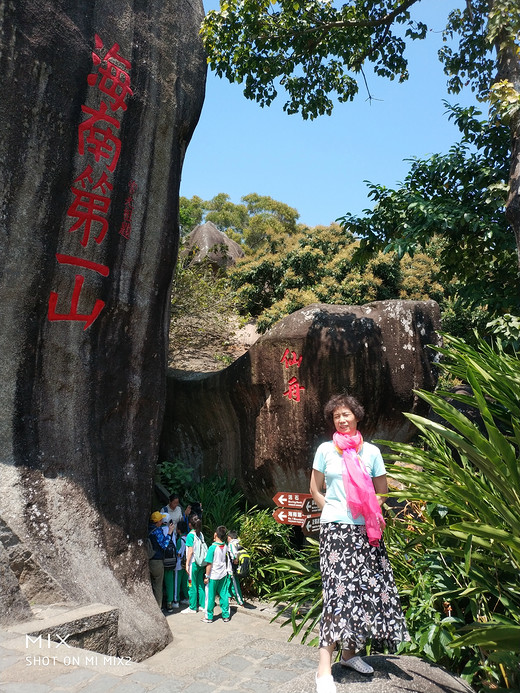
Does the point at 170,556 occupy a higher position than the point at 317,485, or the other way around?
the point at 317,485

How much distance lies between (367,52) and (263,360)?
176 inches

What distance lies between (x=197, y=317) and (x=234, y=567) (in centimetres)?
643

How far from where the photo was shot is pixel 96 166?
5199 millimetres

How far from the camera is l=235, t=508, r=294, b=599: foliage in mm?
6719

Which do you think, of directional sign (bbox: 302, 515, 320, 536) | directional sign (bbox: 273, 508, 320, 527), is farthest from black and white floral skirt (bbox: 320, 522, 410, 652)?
directional sign (bbox: 273, 508, 320, 527)

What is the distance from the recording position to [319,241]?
45.0 ft

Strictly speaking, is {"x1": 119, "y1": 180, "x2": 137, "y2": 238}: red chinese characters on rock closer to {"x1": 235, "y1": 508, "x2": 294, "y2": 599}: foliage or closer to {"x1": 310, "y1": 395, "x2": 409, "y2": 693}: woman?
{"x1": 310, "y1": 395, "x2": 409, "y2": 693}: woman

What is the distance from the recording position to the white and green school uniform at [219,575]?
5.88 meters

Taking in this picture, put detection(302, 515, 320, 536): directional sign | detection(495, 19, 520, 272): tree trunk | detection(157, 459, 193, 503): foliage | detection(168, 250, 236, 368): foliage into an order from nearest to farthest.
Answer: detection(302, 515, 320, 536): directional sign → detection(495, 19, 520, 272): tree trunk → detection(157, 459, 193, 503): foliage → detection(168, 250, 236, 368): foliage

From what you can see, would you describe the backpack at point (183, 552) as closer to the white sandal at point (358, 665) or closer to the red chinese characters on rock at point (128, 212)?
the red chinese characters on rock at point (128, 212)

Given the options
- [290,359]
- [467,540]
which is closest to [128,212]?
[290,359]

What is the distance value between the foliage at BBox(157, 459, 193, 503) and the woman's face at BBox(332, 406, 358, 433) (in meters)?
5.16

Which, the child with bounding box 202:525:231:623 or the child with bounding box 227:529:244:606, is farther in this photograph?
the child with bounding box 227:529:244:606

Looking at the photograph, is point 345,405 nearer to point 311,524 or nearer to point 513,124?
point 311,524
